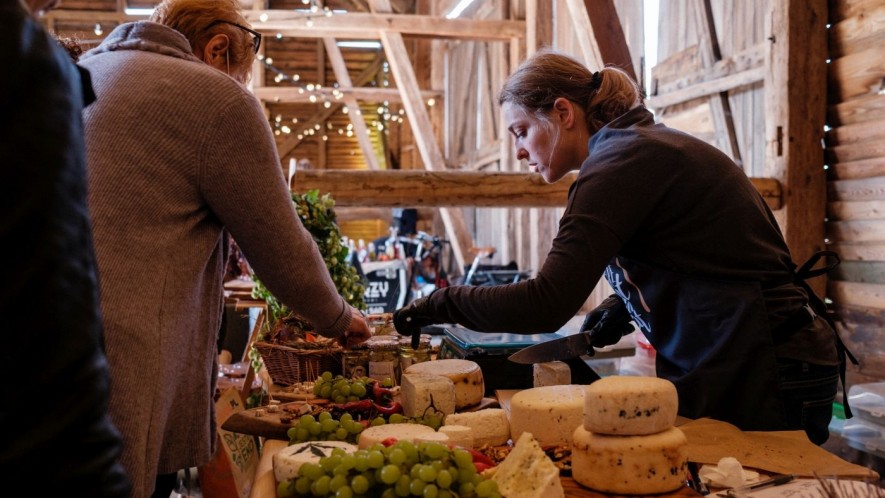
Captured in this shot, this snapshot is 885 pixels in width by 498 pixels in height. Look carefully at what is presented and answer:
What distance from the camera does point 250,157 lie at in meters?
1.51

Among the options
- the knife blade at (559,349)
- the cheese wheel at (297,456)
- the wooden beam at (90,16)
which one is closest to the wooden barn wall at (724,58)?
the knife blade at (559,349)

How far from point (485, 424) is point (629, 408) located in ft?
1.19

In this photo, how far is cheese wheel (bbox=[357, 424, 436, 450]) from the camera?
1.37 metres

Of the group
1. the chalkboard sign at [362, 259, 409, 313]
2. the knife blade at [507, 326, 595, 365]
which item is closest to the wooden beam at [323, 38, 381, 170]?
the chalkboard sign at [362, 259, 409, 313]

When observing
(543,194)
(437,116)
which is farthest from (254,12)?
(437,116)

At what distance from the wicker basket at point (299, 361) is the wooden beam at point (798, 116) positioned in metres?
2.91

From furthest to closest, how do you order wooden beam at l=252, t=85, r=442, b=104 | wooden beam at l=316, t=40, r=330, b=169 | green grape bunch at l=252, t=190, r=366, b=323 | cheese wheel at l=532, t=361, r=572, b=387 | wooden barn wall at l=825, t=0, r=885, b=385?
1. wooden beam at l=316, t=40, r=330, b=169
2. wooden beam at l=252, t=85, r=442, b=104
3. wooden barn wall at l=825, t=0, r=885, b=385
4. green grape bunch at l=252, t=190, r=366, b=323
5. cheese wheel at l=532, t=361, r=572, b=387

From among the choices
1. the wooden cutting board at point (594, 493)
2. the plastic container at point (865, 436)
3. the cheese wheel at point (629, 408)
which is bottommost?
the plastic container at point (865, 436)

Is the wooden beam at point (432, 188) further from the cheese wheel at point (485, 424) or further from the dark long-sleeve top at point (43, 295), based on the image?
the dark long-sleeve top at point (43, 295)

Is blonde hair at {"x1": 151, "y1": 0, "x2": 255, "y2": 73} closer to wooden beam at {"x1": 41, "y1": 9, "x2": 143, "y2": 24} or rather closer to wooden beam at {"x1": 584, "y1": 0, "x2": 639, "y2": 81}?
wooden beam at {"x1": 584, "y1": 0, "x2": 639, "y2": 81}

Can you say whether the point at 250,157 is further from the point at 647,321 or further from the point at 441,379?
the point at 647,321

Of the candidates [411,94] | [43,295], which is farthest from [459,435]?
[411,94]

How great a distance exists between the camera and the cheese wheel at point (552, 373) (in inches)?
72.3

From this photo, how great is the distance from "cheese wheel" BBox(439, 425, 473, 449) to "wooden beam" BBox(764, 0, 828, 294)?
3199 mm
